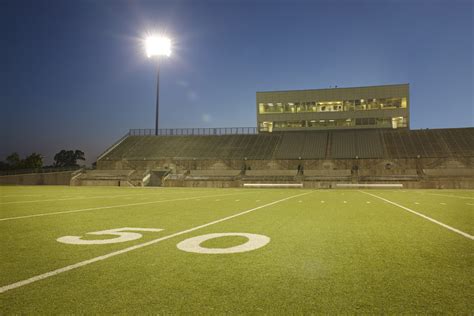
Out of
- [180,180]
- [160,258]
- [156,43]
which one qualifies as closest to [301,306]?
[160,258]

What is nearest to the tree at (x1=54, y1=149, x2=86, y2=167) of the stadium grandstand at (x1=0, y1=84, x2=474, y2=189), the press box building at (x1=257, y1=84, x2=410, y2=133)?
the stadium grandstand at (x1=0, y1=84, x2=474, y2=189)

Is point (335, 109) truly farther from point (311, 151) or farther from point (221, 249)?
point (221, 249)

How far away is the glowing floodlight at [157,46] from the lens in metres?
45.7

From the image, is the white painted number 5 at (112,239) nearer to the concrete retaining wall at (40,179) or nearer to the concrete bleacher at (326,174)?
the concrete bleacher at (326,174)

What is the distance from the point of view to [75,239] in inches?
197

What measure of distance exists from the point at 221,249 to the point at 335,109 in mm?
48672

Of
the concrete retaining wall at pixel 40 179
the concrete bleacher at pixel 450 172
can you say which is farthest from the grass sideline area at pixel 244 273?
the concrete retaining wall at pixel 40 179

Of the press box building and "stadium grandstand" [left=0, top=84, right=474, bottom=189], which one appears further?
the press box building

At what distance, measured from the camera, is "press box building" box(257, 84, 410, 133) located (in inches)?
1889

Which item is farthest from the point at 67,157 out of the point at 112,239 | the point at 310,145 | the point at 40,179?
the point at 112,239

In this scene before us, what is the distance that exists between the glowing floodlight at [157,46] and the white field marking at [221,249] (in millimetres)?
44746

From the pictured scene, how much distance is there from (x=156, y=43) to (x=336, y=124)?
94.8 ft

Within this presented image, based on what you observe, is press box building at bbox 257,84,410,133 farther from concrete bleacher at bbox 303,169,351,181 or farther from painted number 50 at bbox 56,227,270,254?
painted number 50 at bbox 56,227,270,254

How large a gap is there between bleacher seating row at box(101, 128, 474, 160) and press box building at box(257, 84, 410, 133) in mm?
2147
